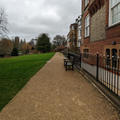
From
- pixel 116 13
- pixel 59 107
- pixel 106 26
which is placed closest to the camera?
pixel 59 107

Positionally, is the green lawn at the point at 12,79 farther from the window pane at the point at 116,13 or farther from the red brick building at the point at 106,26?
the window pane at the point at 116,13

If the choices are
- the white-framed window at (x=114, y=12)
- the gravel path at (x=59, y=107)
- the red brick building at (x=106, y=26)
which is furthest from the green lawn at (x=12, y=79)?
the white-framed window at (x=114, y=12)

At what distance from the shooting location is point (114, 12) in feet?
20.0

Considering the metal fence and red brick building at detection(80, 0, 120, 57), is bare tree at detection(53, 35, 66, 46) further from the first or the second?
the metal fence

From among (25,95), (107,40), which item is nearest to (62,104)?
(25,95)

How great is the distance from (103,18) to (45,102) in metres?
6.57

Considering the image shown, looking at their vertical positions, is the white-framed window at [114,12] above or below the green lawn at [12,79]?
above

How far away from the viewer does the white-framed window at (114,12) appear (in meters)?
5.72

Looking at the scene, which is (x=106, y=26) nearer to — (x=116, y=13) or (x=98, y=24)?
(x=116, y=13)

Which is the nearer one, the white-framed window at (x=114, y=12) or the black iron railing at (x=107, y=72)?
the black iron railing at (x=107, y=72)

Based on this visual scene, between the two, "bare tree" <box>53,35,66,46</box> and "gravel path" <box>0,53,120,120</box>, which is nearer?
"gravel path" <box>0,53,120,120</box>

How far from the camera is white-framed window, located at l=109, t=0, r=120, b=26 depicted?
18.8 feet

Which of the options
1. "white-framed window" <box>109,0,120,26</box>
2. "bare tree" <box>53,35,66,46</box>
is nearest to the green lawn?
"white-framed window" <box>109,0,120,26</box>

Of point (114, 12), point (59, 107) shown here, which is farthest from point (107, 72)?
point (114, 12)
